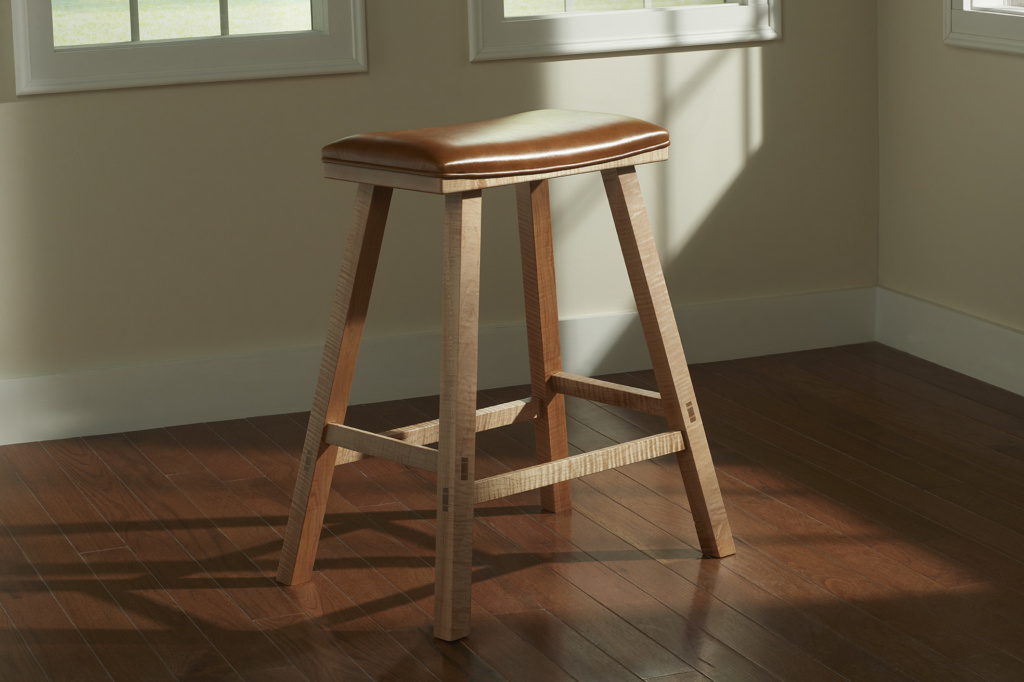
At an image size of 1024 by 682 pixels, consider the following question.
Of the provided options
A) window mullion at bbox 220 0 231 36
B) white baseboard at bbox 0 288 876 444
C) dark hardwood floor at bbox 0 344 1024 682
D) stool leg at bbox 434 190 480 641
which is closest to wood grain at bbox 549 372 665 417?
dark hardwood floor at bbox 0 344 1024 682

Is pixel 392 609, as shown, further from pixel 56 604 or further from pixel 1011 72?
pixel 1011 72

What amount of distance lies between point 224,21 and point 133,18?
22 centimetres

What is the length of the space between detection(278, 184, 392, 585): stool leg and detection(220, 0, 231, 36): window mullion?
1201 mm

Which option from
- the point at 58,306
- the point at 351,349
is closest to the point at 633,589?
the point at 351,349

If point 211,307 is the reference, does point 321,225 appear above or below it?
above

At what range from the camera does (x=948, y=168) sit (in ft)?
11.5

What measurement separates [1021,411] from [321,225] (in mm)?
1888

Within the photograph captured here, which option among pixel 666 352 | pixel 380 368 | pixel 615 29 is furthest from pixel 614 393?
pixel 615 29

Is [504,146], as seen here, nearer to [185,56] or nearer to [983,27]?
[185,56]

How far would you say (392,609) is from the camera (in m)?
2.18

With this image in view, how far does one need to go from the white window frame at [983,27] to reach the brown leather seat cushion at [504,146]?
56.1 inches

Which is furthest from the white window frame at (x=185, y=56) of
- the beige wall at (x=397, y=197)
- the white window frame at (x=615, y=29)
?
the white window frame at (x=615, y=29)

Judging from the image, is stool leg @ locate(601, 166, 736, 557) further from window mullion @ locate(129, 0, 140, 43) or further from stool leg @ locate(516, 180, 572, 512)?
window mullion @ locate(129, 0, 140, 43)

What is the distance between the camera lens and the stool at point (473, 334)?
199 centimetres
